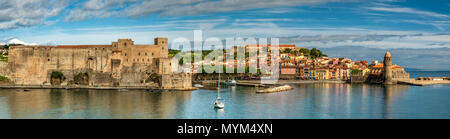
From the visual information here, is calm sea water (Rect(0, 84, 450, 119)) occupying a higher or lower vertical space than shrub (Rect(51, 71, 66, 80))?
lower

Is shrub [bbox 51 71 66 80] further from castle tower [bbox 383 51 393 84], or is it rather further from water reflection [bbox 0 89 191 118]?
castle tower [bbox 383 51 393 84]

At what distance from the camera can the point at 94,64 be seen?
26.6m

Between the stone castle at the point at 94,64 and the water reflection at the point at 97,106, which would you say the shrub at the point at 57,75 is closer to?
the stone castle at the point at 94,64

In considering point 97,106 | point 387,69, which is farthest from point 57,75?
point 387,69

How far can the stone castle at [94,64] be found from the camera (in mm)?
26062

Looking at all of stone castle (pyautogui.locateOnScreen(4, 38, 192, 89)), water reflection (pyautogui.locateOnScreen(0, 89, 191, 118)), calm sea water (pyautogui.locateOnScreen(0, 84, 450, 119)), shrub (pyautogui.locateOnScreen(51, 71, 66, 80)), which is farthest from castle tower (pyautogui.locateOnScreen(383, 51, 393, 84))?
shrub (pyautogui.locateOnScreen(51, 71, 66, 80))

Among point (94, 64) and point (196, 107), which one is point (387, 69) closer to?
point (94, 64)

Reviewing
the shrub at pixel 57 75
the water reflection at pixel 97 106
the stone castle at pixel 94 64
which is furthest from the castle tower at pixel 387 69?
the shrub at pixel 57 75

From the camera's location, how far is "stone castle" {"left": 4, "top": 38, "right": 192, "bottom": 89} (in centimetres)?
2606

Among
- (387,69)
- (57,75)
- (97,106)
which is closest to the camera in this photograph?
(97,106)

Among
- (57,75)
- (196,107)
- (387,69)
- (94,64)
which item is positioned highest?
(94,64)

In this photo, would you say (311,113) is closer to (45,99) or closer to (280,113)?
(280,113)

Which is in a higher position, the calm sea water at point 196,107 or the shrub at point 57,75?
the shrub at point 57,75

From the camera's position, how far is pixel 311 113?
16031 mm
